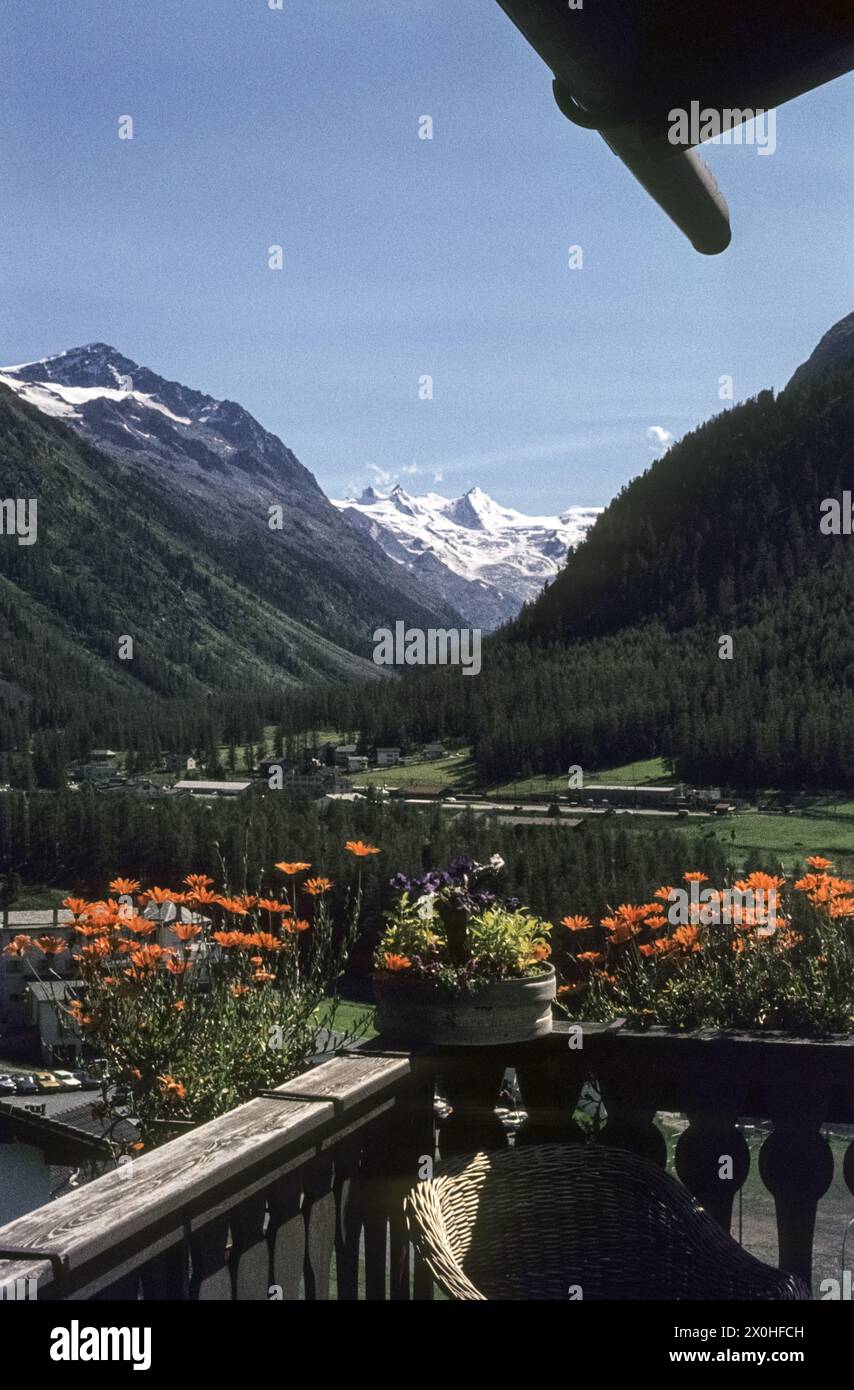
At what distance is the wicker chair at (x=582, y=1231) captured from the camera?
3.41 meters

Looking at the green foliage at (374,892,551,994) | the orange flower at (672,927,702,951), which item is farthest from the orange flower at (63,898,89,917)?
the orange flower at (672,927,702,951)

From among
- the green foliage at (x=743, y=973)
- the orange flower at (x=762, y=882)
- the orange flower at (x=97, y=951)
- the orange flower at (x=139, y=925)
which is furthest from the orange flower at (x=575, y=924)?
the orange flower at (x=97, y=951)

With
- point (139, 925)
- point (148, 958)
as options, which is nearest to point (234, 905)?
point (139, 925)

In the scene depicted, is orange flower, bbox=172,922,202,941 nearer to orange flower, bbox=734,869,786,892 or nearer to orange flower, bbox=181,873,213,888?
orange flower, bbox=181,873,213,888

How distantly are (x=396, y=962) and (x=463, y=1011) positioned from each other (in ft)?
0.88

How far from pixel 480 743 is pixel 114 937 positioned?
151486 mm

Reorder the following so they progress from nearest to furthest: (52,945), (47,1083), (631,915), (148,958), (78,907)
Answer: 1. (148,958)
2. (78,907)
3. (52,945)
4. (631,915)
5. (47,1083)

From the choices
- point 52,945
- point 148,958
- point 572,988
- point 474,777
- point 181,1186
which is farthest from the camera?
point 474,777

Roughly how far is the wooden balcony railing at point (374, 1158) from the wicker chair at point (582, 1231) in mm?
187

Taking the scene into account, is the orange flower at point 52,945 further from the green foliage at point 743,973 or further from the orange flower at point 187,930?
the green foliage at point 743,973

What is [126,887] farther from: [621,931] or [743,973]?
[743,973]

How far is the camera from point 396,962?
3.99 meters

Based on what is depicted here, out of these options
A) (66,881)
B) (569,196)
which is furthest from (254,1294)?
(66,881)

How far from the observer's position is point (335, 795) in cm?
14762
